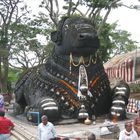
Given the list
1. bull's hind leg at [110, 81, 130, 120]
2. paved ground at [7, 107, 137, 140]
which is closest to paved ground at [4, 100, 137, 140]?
paved ground at [7, 107, 137, 140]

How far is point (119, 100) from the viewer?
12.7 metres

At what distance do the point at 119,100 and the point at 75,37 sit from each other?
210cm

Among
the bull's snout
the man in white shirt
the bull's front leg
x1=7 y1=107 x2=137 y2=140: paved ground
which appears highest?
the bull's snout

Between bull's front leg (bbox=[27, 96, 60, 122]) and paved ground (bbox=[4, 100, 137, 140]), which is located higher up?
bull's front leg (bbox=[27, 96, 60, 122])

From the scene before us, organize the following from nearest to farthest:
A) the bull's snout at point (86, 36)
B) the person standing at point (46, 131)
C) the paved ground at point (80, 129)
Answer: the person standing at point (46, 131) < the paved ground at point (80, 129) < the bull's snout at point (86, 36)

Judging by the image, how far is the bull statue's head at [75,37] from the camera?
12539 mm

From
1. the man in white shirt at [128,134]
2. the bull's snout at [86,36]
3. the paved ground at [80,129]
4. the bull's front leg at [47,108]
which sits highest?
the bull's snout at [86,36]

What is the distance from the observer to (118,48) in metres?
50.2

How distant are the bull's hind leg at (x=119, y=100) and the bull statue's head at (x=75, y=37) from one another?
4.20 ft

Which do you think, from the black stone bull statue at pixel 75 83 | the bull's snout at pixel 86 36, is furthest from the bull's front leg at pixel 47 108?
the bull's snout at pixel 86 36

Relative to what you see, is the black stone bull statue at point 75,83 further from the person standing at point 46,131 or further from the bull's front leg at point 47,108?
the person standing at point 46,131

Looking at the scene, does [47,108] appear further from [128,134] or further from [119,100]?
[128,134]

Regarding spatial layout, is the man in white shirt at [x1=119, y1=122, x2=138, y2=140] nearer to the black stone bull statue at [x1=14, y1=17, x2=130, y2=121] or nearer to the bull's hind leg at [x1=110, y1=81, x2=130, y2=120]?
the black stone bull statue at [x1=14, y1=17, x2=130, y2=121]

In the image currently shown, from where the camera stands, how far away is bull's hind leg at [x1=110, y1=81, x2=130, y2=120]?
1252 cm
